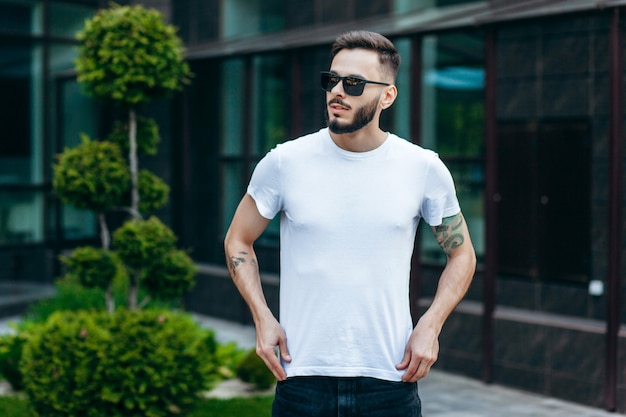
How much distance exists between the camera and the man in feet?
11.6

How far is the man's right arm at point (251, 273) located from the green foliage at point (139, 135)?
493 centimetres

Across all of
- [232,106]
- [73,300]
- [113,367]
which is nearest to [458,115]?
[232,106]

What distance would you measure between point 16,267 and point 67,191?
794 cm

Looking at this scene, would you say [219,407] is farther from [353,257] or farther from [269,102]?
[269,102]

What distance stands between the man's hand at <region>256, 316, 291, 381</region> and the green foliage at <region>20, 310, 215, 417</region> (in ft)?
12.4

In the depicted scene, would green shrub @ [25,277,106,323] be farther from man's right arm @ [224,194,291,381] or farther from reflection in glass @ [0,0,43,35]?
man's right arm @ [224,194,291,381]

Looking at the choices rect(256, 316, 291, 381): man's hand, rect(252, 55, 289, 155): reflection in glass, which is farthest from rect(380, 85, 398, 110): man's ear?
rect(252, 55, 289, 155): reflection in glass

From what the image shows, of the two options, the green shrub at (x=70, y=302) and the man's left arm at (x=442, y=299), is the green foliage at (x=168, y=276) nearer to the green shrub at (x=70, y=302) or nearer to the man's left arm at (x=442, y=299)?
the green shrub at (x=70, y=302)

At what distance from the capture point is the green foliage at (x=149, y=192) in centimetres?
851

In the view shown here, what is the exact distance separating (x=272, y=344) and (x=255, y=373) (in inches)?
233

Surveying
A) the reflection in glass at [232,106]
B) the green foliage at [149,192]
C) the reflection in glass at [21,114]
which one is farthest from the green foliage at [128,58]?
the reflection in glass at [21,114]

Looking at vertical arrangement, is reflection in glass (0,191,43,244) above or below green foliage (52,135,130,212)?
below

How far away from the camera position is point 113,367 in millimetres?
7211

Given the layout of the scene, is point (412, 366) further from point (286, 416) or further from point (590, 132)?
point (590, 132)
